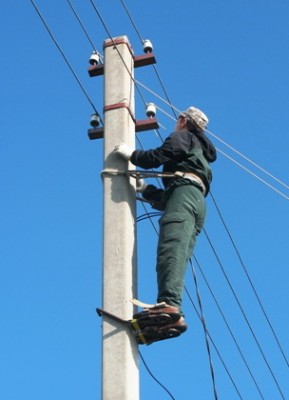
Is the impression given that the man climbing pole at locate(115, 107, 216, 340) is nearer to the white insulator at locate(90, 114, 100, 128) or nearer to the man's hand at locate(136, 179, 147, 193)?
the man's hand at locate(136, 179, 147, 193)

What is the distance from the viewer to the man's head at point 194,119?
291 inches

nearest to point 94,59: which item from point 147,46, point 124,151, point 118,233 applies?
point 147,46

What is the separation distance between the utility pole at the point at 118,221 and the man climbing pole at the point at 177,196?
14cm

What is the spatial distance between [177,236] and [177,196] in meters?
0.37

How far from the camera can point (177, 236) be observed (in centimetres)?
656

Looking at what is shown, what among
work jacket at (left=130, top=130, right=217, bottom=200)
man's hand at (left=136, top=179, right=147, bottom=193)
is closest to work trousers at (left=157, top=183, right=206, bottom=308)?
work jacket at (left=130, top=130, right=217, bottom=200)

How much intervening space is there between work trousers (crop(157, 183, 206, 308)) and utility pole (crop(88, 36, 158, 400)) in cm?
18

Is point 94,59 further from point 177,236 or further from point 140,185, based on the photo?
point 177,236

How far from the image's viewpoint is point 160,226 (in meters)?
6.71

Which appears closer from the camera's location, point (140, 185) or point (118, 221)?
point (118, 221)

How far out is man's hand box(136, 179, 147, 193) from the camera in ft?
23.5

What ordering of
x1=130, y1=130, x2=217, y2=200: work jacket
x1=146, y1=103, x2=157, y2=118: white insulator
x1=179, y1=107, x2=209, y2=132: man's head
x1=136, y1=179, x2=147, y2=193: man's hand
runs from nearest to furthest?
x1=130, y1=130, x2=217, y2=200: work jacket → x1=136, y1=179, x2=147, y2=193: man's hand → x1=179, y1=107, x2=209, y2=132: man's head → x1=146, y1=103, x2=157, y2=118: white insulator

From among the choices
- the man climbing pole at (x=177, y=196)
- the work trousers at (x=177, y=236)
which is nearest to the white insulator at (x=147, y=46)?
the man climbing pole at (x=177, y=196)

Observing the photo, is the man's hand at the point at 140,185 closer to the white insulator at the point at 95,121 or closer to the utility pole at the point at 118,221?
the utility pole at the point at 118,221
